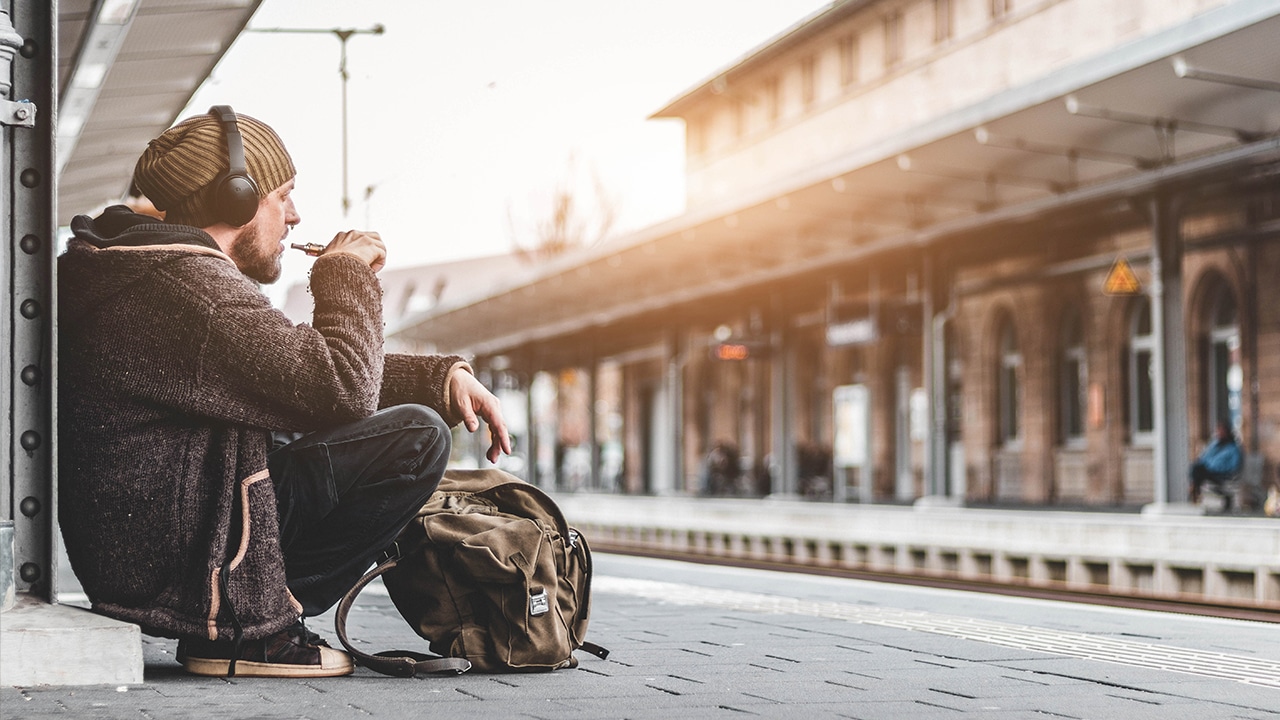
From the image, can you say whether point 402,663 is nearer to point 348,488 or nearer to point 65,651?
point 348,488

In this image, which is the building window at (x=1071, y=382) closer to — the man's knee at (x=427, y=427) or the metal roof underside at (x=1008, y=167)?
the metal roof underside at (x=1008, y=167)

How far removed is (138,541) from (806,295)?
2343cm

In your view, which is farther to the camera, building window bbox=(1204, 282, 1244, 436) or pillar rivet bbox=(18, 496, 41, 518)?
building window bbox=(1204, 282, 1244, 436)

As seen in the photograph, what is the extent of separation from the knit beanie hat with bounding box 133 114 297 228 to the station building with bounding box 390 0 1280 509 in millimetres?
9774

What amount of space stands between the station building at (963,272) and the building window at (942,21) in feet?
0.19

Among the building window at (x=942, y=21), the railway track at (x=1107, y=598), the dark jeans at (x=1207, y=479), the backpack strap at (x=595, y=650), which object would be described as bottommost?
the railway track at (x=1107, y=598)

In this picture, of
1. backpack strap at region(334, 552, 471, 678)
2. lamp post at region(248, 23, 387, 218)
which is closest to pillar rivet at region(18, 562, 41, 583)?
backpack strap at region(334, 552, 471, 678)

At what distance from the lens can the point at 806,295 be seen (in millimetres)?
26641

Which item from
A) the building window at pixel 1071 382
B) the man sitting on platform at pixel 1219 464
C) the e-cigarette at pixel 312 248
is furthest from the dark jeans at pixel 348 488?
the building window at pixel 1071 382

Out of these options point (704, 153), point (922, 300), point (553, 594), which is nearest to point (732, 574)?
point (553, 594)

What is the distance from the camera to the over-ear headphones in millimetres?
3764

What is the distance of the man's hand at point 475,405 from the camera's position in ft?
12.8

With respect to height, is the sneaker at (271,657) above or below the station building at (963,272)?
below

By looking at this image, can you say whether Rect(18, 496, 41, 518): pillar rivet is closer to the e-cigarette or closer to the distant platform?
the e-cigarette
